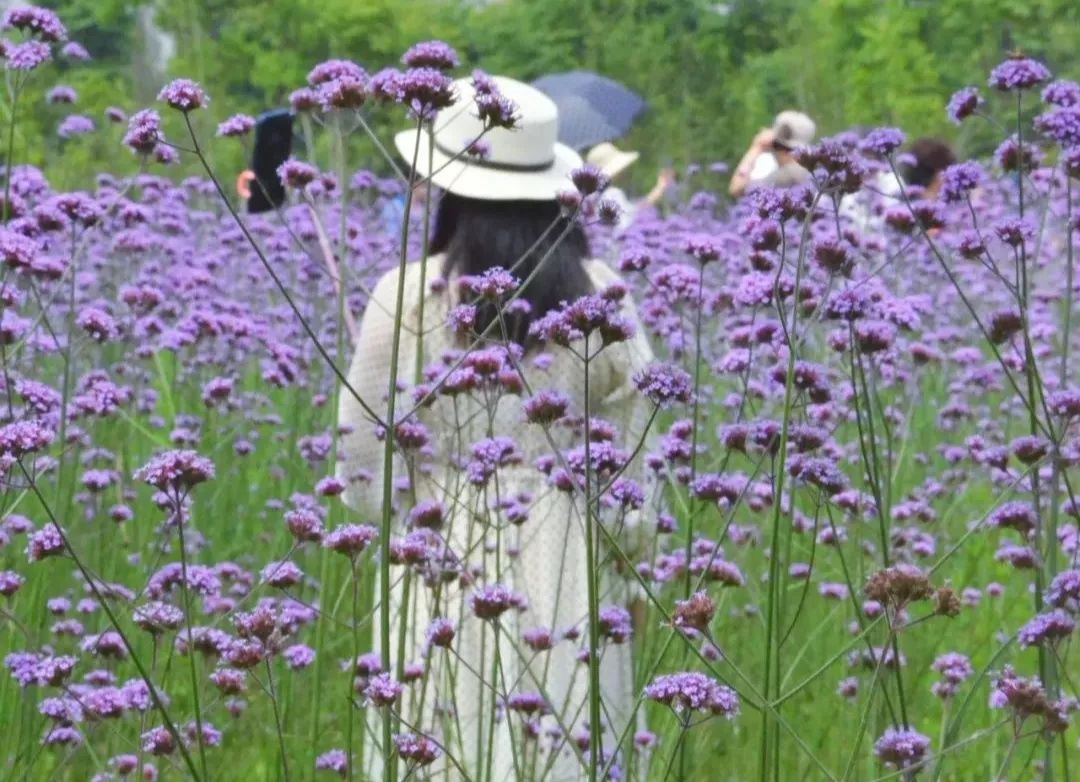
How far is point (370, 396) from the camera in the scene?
3797mm

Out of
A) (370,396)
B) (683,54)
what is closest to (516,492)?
(370,396)

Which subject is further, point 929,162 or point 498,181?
point 929,162

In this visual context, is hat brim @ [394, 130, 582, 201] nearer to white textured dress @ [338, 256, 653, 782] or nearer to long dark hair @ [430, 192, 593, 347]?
long dark hair @ [430, 192, 593, 347]

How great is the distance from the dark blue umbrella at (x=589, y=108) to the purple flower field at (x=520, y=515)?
24.2 ft

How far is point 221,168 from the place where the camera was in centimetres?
2195

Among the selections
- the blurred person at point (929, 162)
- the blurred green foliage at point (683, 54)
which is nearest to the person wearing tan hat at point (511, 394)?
the blurred person at point (929, 162)

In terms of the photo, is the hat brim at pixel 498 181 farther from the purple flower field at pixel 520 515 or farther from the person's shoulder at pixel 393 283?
the person's shoulder at pixel 393 283

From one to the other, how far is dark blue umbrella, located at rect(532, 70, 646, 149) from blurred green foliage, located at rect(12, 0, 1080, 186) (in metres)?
3.38

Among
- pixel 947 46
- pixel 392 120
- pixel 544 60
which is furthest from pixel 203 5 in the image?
pixel 947 46

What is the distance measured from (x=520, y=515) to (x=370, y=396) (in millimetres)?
670

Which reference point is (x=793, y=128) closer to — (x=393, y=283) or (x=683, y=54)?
(x=393, y=283)

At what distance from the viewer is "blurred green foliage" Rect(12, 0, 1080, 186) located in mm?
21250

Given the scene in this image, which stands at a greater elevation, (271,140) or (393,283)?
(271,140)

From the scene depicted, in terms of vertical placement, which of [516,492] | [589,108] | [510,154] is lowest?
[589,108]
